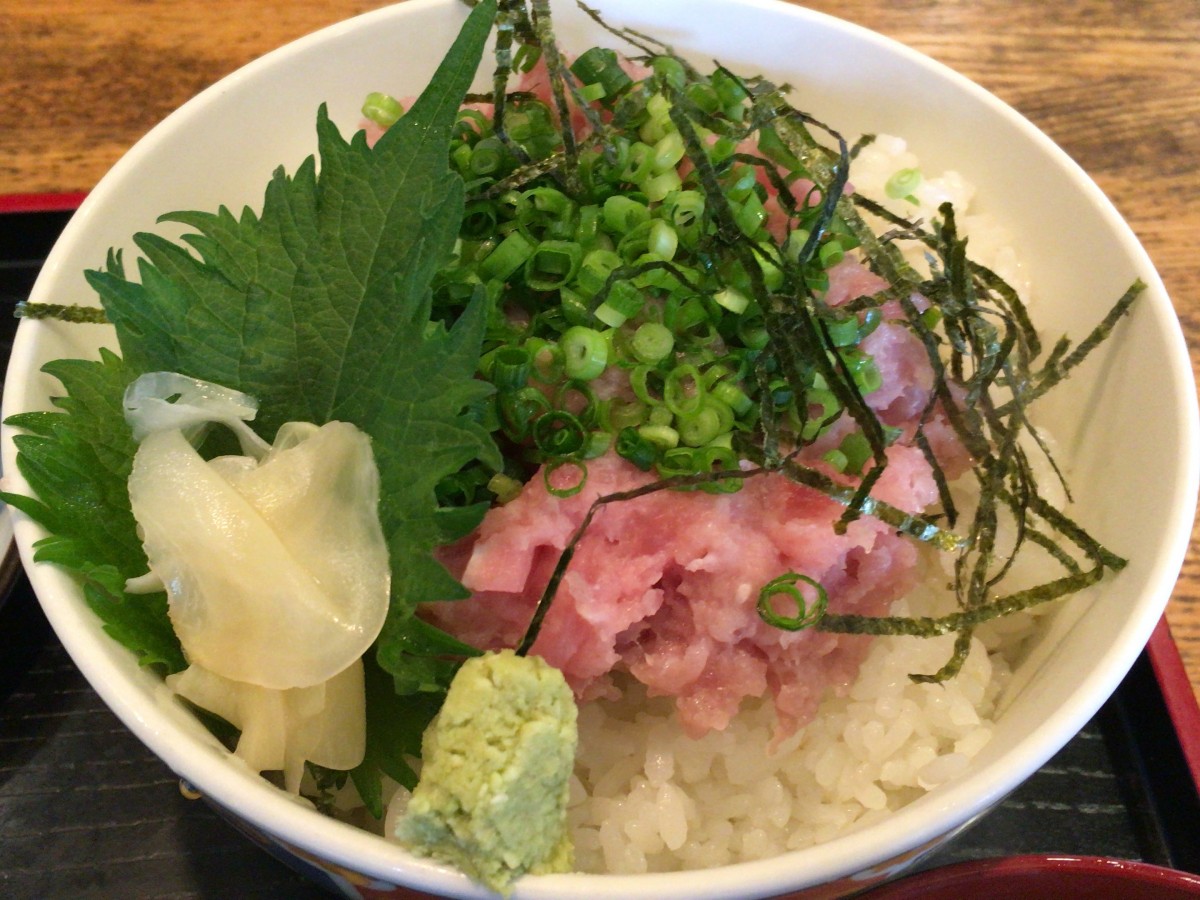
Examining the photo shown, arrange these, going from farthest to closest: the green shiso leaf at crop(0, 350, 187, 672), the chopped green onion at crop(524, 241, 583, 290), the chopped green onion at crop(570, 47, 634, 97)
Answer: the chopped green onion at crop(570, 47, 634, 97), the chopped green onion at crop(524, 241, 583, 290), the green shiso leaf at crop(0, 350, 187, 672)

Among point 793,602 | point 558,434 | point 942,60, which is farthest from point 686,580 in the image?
point 942,60

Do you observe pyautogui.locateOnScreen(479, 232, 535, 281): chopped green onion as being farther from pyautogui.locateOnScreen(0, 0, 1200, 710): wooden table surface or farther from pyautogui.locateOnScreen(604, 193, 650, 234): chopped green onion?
pyautogui.locateOnScreen(0, 0, 1200, 710): wooden table surface

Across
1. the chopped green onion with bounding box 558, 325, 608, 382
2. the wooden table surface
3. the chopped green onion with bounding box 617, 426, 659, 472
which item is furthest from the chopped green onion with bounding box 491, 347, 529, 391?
the wooden table surface

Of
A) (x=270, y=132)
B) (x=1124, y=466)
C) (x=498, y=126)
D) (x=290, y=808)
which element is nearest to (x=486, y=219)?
(x=498, y=126)

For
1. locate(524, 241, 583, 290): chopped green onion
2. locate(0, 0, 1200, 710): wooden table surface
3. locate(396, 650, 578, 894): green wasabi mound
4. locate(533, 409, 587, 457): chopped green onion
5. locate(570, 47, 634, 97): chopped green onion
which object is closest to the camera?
locate(396, 650, 578, 894): green wasabi mound

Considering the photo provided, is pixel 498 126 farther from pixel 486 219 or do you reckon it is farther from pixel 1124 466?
pixel 1124 466

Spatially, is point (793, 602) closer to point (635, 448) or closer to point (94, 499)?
point (635, 448)
